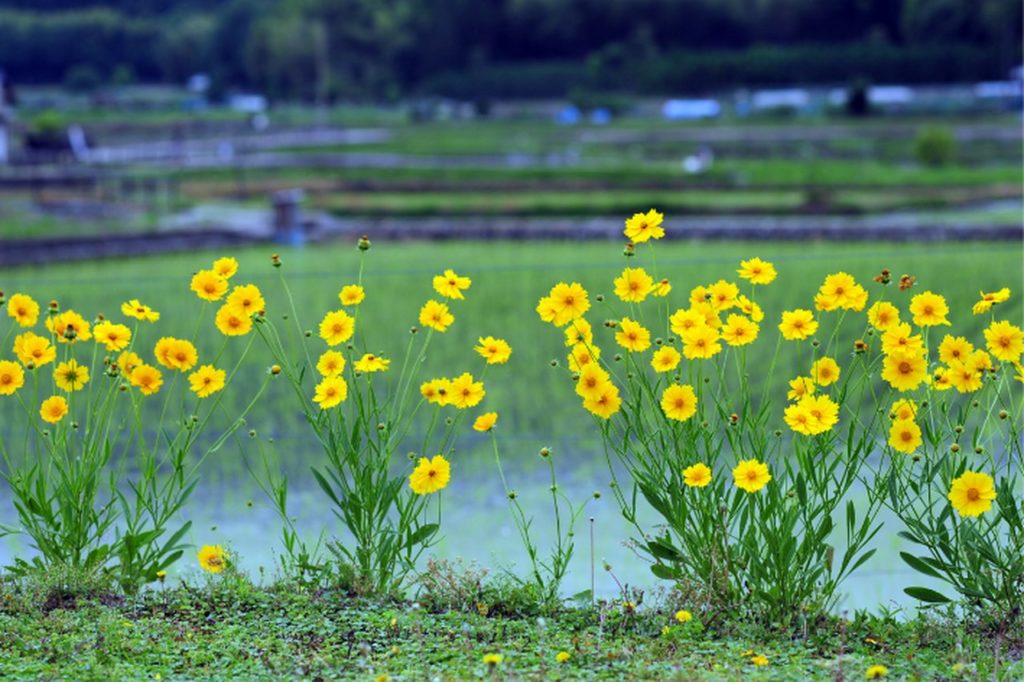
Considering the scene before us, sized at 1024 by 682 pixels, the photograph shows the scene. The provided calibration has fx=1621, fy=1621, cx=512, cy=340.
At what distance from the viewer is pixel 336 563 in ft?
10.3

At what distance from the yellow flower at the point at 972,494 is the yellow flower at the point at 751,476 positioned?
325mm

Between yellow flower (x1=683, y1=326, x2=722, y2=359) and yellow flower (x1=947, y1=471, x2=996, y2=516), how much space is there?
1.61ft

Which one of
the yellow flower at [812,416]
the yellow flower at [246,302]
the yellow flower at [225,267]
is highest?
the yellow flower at [225,267]

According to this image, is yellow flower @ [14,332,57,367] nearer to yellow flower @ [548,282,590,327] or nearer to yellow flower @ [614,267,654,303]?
yellow flower @ [548,282,590,327]

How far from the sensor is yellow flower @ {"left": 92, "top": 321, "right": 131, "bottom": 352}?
3.12m

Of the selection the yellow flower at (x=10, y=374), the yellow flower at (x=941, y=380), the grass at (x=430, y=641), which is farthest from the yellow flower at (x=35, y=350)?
the yellow flower at (x=941, y=380)

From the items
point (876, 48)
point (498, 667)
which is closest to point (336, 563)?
point (498, 667)

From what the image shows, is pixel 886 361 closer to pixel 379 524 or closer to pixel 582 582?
pixel 379 524

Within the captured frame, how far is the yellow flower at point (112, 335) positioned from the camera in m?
3.12

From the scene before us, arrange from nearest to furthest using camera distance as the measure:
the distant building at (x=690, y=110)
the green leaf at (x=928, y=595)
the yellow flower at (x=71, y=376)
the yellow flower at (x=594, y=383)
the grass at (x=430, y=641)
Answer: the grass at (x=430, y=641), the green leaf at (x=928, y=595), the yellow flower at (x=594, y=383), the yellow flower at (x=71, y=376), the distant building at (x=690, y=110)

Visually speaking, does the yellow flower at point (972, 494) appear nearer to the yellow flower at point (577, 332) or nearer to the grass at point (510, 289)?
the yellow flower at point (577, 332)

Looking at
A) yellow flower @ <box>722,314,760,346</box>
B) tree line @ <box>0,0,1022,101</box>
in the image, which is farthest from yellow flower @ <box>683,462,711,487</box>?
tree line @ <box>0,0,1022,101</box>

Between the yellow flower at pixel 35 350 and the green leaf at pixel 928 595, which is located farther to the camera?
the yellow flower at pixel 35 350

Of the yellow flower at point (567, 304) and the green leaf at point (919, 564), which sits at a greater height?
the yellow flower at point (567, 304)
